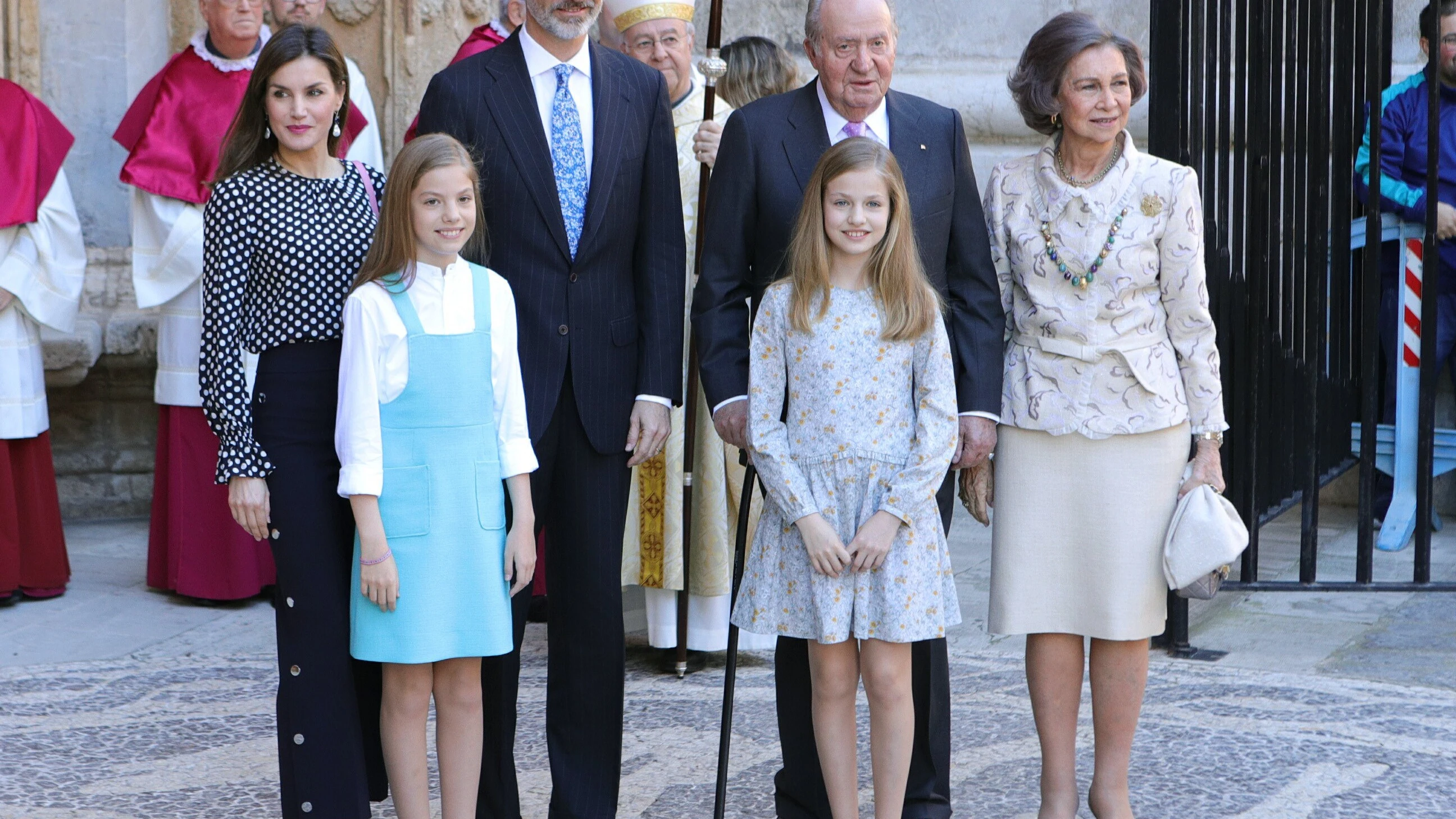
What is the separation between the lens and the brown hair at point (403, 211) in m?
3.18

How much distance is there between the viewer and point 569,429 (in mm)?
3516

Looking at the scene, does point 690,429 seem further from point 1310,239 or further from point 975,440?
point 1310,239

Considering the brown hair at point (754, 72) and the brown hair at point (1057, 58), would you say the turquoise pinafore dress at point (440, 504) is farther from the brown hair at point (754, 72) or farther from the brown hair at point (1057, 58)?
the brown hair at point (754, 72)

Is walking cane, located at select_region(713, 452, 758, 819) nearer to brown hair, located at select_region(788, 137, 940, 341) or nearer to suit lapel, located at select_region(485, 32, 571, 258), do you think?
brown hair, located at select_region(788, 137, 940, 341)

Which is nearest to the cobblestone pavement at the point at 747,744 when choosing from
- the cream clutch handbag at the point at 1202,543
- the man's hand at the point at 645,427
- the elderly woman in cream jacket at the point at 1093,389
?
the elderly woman in cream jacket at the point at 1093,389

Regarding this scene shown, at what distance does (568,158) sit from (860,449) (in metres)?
0.86

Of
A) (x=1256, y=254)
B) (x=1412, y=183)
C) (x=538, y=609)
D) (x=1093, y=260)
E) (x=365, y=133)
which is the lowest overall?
(x=538, y=609)

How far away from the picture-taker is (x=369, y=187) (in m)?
3.40

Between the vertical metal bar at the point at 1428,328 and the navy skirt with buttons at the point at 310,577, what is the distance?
3395 mm

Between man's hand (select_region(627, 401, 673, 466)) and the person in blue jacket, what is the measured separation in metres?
3.75

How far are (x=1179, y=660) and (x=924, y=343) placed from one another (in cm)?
216

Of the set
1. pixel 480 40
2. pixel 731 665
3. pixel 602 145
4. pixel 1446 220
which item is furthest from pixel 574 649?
pixel 1446 220

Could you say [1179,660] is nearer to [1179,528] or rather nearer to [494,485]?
[1179,528]

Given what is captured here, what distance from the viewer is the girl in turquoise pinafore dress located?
123 inches
